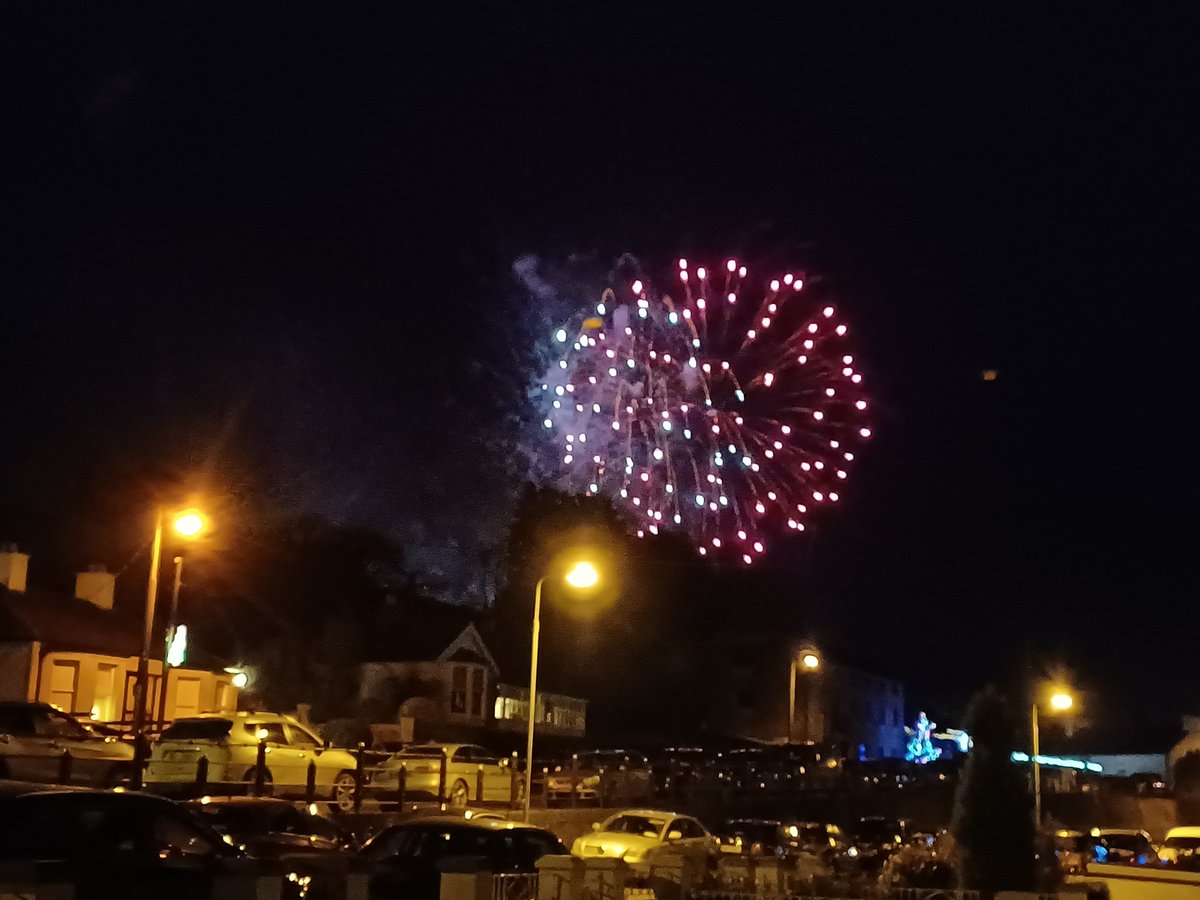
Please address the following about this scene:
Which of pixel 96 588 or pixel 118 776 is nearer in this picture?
pixel 118 776

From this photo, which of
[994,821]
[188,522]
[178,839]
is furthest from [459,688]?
[178,839]

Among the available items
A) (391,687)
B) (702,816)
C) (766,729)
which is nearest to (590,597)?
(766,729)

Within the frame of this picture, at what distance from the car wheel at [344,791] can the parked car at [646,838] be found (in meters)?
4.67

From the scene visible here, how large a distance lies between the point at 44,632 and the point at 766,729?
151ft

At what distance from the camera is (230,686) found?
44531 millimetres

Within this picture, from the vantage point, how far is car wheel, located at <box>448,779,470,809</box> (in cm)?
3037

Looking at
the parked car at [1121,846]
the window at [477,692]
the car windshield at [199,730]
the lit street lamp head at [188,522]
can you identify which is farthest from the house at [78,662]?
the parked car at [1121,846]

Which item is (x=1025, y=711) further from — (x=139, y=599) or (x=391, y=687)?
(x=139, y=599)

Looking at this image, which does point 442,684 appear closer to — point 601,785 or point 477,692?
point 477,692

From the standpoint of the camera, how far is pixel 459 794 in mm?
30734

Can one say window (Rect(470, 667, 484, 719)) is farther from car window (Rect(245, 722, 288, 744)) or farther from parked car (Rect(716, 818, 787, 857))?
car window (Rect(245, 722, 288, 744))

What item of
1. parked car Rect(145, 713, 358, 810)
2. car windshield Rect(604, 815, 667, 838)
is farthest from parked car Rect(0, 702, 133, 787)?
car windshield Rect(604, 815, 667, 838)

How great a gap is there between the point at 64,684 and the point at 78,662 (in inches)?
26.9

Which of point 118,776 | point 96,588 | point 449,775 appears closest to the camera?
point 118,776
